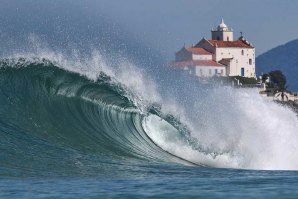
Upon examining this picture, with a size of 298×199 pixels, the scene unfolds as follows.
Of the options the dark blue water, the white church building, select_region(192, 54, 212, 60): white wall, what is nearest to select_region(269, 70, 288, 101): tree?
the white church building

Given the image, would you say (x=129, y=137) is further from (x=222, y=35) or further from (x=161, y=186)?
(x=222, y=35)

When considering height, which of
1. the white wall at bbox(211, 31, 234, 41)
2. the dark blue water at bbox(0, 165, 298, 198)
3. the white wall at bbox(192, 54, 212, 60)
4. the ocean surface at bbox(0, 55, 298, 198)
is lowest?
the dark blue water at bbox(0, 165, 298, 198)

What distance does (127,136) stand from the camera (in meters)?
21.0

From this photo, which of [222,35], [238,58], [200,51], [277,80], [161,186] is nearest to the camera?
[161,186]

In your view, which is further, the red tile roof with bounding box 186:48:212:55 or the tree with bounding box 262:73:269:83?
the red tile roof with bounding box 186:48:212:55

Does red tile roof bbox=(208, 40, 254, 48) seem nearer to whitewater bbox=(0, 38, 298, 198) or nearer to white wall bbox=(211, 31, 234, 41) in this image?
white wall bbox=(211, 31, 234, 41)

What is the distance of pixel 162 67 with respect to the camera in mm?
38281


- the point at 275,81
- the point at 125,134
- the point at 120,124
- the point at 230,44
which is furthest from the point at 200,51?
the point at 125,134

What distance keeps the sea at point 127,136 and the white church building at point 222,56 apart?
85944 millimetres

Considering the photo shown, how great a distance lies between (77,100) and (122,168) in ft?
24.6

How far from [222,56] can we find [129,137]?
3986 inches

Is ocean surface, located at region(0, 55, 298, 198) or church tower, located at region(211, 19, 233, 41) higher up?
church tower, located at region(211, 19, 233, 41)

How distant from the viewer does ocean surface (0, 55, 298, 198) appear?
41.9 ft

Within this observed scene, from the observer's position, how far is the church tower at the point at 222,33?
129 m
